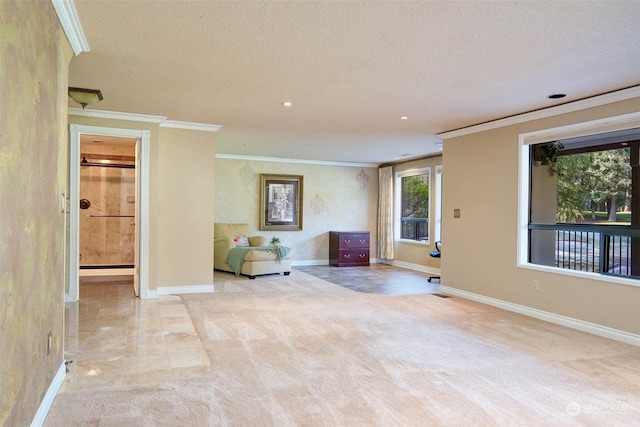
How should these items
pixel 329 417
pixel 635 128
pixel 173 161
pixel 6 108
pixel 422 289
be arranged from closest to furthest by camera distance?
pixel 6 108, pixel 329 417, pixel 635 128, pixel 173 161, pixel 422 289

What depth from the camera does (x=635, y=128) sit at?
410 cm

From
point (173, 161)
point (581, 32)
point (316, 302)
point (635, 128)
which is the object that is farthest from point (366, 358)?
point (173, 161)

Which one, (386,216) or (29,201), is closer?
(29,201)

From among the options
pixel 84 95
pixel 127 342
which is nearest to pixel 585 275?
pixel 127 342

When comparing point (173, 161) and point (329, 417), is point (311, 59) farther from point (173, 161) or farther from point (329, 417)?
point (173, 161)

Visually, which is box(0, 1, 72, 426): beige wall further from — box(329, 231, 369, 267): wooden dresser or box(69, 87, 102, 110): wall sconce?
box(329, 231, 369, 267): wooden dresser

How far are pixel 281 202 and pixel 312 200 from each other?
28.8 inches

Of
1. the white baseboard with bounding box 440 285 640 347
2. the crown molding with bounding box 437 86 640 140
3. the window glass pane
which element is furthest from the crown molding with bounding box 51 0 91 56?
the window glass pane

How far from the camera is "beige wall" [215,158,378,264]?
8.95 meters

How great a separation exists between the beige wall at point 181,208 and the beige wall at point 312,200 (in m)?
2.71

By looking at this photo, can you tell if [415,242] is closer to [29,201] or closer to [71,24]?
[71,24]

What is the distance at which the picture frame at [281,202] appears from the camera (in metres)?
9.20

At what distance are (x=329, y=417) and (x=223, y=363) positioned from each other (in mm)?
1152

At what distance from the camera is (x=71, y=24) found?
2.77m
